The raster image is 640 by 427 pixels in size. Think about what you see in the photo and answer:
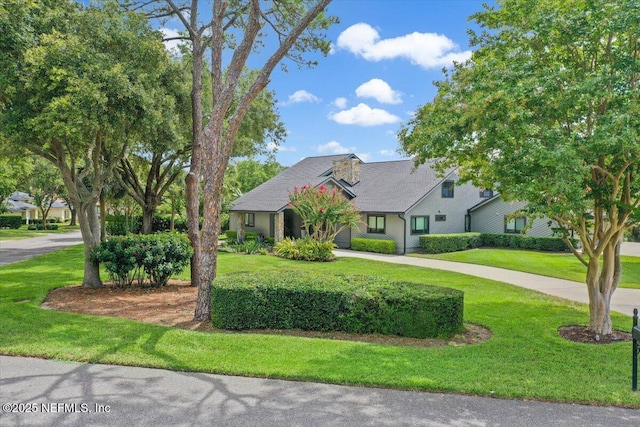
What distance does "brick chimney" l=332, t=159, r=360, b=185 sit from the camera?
29.0m

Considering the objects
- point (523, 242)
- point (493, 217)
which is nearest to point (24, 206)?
point (493, 217)

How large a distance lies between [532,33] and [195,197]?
9.77 m

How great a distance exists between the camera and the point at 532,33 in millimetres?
8031

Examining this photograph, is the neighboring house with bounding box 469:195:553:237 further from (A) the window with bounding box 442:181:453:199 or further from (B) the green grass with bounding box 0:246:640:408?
(B) the green grass with bounding box 0:246:640:408

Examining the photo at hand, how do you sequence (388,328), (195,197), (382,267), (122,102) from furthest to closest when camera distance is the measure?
(382,267) → (195,197) → (122,102) → (388,328)

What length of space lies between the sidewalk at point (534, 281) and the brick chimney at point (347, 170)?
851cm

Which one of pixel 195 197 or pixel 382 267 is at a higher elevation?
pixel 195 197

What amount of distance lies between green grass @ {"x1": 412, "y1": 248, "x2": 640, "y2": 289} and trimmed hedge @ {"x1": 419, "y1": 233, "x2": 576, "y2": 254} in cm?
82

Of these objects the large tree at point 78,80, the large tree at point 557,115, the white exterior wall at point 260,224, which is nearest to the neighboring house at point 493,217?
the white exterior wall at point 260,224

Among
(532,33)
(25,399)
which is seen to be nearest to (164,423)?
(25,399)

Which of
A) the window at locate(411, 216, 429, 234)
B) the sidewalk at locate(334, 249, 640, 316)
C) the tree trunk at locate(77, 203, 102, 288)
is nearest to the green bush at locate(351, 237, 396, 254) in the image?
the sidewalk at locate(334, 249, 640, 316)

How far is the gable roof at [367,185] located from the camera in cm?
2483

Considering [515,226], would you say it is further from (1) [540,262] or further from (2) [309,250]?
(2) [309,250]

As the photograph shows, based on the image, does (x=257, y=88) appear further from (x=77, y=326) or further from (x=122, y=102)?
(x=77, y=326)
